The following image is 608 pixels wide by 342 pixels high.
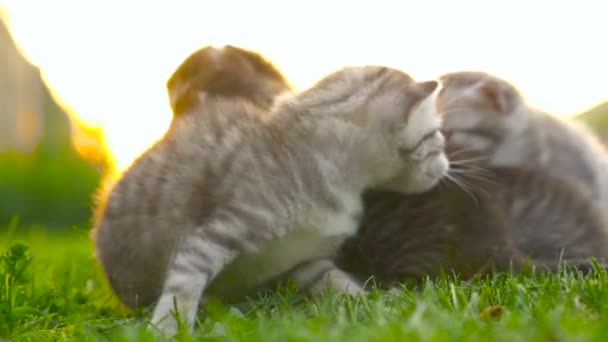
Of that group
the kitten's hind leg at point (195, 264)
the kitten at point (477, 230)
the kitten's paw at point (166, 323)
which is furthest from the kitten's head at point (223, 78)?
the kitten's paw at point (166, 323)

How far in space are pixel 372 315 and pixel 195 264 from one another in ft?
2.24

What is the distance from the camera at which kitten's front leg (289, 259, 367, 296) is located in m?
2.46

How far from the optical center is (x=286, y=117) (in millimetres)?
2521

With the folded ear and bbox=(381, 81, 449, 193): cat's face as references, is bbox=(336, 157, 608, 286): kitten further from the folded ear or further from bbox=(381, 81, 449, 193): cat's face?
the folded ear

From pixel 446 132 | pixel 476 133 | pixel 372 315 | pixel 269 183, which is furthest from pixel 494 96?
pixel 372 315

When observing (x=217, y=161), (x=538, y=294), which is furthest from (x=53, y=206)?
(x=538, y=294)

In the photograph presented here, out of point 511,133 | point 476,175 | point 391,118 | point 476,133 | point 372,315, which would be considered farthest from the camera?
point 511,133

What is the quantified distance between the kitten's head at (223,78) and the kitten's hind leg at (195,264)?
823 millimetres

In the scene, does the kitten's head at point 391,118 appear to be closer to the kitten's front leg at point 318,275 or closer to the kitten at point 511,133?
the kitten's front leg at point 318,275

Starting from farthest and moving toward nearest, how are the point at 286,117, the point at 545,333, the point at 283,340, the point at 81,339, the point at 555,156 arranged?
the point at 555,156 < the point at 286,117 < the point at 81,339 < the point at 283,340 < the point at 545,333

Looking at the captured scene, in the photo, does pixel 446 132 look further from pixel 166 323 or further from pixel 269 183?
pixel 166 323

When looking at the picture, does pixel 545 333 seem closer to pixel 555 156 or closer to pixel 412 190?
pixel 412 190

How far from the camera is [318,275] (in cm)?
252

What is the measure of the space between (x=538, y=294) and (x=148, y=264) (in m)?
1.30
